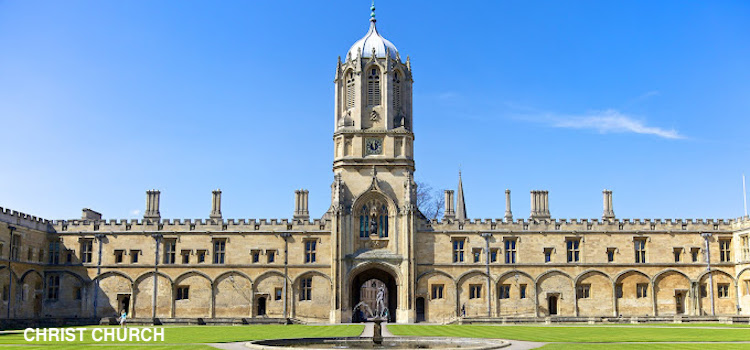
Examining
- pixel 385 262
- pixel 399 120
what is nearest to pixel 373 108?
pixel 399 120

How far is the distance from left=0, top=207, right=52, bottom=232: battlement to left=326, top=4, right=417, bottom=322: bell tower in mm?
21753

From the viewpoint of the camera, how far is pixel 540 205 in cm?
6134

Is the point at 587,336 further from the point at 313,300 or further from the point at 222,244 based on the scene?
the point at 222,244

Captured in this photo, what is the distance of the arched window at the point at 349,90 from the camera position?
60.9 meters

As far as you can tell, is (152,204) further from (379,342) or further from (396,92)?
(379,342)

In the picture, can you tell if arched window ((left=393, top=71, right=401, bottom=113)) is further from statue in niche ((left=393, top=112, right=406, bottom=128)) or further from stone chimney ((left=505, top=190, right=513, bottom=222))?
stone chimney ((left=505, top=190, right=513, bottom=222))

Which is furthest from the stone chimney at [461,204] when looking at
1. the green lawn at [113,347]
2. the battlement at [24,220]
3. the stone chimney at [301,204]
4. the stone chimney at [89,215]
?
the green lawn at [113,347]

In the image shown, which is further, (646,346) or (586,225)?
(586,225)

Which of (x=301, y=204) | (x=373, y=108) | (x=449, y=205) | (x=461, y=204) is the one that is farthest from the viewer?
(x=461, y=204)

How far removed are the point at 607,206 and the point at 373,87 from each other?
68.7 ft

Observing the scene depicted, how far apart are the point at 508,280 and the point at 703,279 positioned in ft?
47.7

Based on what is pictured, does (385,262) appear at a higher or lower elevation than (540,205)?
lower

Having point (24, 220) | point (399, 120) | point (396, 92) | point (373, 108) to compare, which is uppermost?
point (396, 92)

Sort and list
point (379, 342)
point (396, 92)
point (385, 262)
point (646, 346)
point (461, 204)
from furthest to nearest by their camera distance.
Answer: point (461, 204)
point (396, 92)
point (385, 262)
point (379, 342)
point (646, 346)
